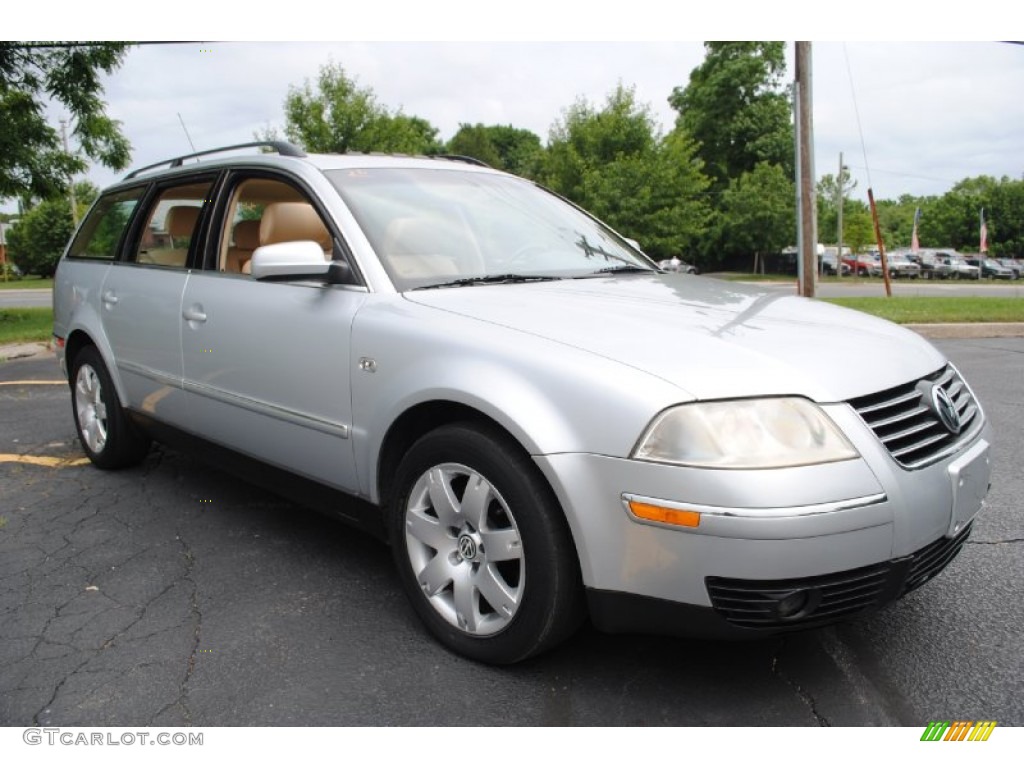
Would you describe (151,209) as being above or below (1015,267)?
above

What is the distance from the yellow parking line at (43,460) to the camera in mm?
4895

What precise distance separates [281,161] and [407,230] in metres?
0.72

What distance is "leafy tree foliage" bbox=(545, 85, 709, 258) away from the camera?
1156 inches

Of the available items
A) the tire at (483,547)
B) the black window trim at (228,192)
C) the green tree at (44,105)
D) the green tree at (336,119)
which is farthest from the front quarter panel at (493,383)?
the green tree at (336,119)

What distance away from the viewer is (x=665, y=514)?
2066mm

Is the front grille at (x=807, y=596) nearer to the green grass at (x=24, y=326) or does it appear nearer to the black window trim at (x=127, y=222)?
the black window trim at (x=127, y=222)

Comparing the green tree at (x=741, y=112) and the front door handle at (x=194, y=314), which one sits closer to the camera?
the front door handle at (x=194, y=314)

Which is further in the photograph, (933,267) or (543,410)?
(933,267)

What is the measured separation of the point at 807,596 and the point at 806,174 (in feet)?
35.1

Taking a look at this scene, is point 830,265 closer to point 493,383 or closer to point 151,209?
point 151,209

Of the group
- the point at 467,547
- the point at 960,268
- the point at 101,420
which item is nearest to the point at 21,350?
the point at 101,420

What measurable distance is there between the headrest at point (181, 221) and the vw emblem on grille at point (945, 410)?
10.4 ft

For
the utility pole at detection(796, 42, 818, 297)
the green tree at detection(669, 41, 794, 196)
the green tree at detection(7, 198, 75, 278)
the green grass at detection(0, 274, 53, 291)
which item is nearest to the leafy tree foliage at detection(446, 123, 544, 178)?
the green tree at detection(669, 41, 794, 196)

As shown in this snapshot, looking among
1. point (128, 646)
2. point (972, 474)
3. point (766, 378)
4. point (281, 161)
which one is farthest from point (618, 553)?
point (281, 161)
